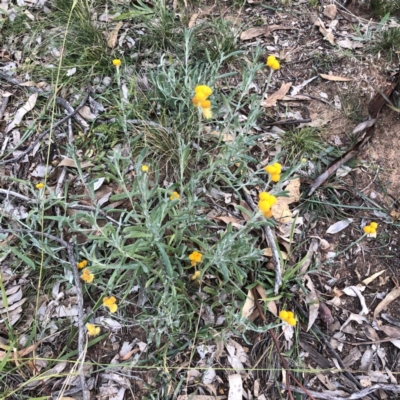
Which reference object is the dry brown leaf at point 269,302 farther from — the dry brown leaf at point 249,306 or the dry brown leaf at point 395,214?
the dry brown leaf at point 395,214

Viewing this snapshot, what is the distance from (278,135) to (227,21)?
1023 millimetres

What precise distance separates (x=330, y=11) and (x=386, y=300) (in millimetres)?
2262

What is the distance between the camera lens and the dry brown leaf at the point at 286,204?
2463 millimetres

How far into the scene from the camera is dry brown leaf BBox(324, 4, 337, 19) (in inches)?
127

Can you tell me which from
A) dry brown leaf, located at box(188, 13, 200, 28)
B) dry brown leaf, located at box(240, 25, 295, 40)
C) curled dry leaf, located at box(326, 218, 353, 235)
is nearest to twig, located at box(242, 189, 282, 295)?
curled dry leaf, located at box(326, 218, 353, 235)

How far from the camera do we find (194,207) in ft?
7.38

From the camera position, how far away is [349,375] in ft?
7.01

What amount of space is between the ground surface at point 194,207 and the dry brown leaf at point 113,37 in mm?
11

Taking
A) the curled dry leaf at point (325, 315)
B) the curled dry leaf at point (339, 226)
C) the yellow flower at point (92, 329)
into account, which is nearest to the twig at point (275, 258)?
the curled dry leaf at point (325, 315)

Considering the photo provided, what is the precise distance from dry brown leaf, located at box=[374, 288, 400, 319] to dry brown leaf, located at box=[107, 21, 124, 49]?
2.52m

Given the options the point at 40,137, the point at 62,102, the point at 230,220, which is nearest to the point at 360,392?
the point at 230,220

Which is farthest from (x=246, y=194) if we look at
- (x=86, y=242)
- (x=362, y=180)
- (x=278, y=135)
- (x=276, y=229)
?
(x=86, y=242)

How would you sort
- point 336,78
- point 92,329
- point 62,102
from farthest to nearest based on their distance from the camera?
point 336,78 → point 62,102 → point 92,329

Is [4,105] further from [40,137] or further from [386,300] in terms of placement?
[386,300]
